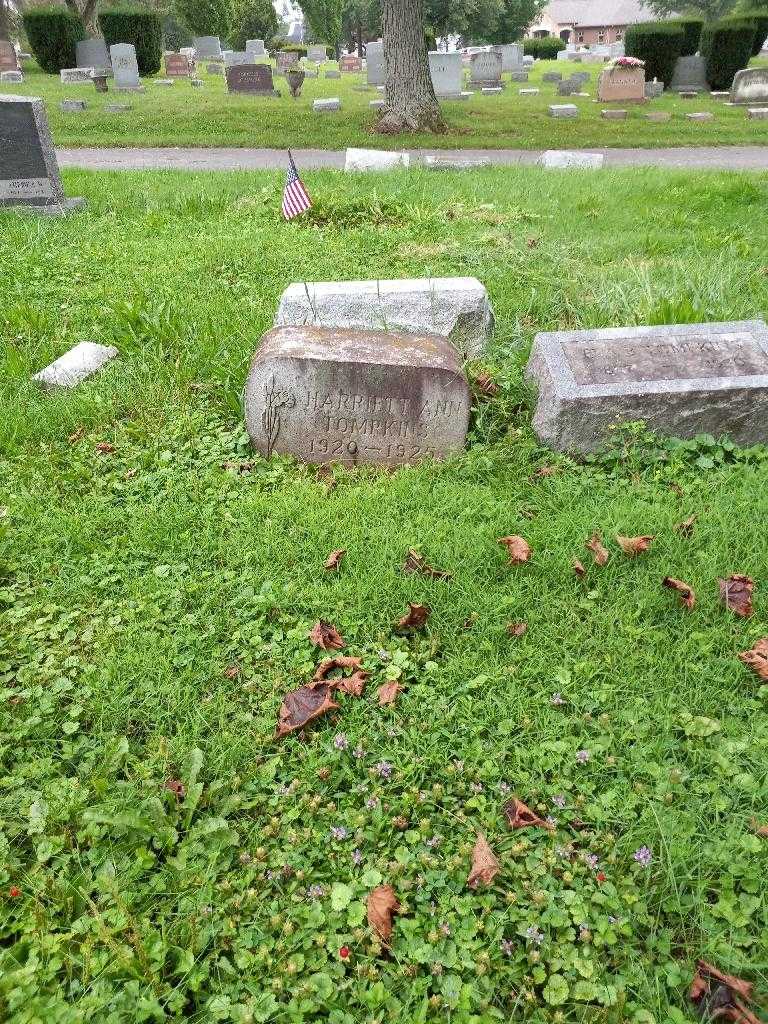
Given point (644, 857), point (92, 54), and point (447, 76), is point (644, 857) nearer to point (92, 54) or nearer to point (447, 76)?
point (447, 76)

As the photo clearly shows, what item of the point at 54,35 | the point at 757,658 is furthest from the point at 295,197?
the point at 54,35

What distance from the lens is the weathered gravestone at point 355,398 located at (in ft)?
12.3

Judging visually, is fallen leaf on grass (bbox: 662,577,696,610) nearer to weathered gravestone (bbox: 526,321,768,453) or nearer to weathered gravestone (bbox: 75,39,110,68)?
weathered gravestone (bbox: 526,321,768,453)

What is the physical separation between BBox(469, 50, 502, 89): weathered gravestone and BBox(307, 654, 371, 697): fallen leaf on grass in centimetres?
2625

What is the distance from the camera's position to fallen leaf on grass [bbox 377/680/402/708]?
8.31ft

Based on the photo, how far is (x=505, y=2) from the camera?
136 feet

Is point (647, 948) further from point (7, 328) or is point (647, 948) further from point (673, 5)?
Answer: point (673, 5)

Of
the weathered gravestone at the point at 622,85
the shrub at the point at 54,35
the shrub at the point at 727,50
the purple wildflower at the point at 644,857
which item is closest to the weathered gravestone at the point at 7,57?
the shrub at the point at 54,35

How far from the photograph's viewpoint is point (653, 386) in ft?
12.1

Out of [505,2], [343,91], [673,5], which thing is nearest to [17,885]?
[343,91]

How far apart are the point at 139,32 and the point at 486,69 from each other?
1243 centimetres

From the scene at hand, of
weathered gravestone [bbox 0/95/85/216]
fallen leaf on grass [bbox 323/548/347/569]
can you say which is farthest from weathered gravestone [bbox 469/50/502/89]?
fallen leaf on grass [bbox 323/548/347/569]

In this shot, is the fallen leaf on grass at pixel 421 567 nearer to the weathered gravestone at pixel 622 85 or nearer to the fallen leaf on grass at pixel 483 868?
the fallen leaf on grass at pixel 483 868

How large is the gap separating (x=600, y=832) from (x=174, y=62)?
3064 centimetres
